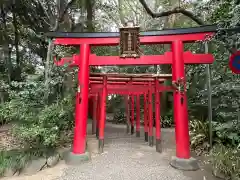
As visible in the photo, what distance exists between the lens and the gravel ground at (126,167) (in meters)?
4.47

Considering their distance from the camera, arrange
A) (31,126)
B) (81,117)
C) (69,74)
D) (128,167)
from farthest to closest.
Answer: (69,74) → (81,117) → (31,126) → (128,167)

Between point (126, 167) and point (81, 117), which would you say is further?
point (81, 117)

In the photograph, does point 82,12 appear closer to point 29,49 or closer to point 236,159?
point 29,49

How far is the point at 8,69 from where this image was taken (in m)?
10.1

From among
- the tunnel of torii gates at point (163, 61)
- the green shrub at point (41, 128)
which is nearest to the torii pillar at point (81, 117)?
the tunnel of torii gates at point (163, 61)

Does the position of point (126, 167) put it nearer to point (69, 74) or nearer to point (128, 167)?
point (128, 167)

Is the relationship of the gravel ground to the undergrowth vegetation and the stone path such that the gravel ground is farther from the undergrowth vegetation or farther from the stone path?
the undergrowth vegetation

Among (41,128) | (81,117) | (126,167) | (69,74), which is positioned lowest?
(126,167)

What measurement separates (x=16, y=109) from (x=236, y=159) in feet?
19.7

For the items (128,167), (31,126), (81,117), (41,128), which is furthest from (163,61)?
(31,126)

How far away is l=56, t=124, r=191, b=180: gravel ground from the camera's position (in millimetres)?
4473

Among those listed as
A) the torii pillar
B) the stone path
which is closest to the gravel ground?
the stone path

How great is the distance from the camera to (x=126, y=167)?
16.3ft

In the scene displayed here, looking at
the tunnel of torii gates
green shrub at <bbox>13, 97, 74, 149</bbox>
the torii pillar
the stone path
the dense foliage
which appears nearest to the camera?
the stone path
